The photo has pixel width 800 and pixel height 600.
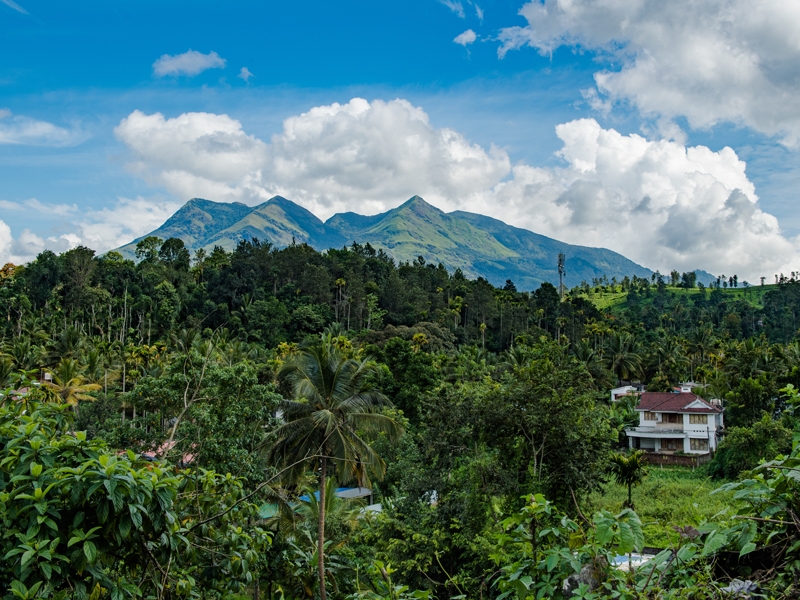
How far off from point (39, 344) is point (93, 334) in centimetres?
961

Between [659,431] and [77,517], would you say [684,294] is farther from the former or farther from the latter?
[77,517]

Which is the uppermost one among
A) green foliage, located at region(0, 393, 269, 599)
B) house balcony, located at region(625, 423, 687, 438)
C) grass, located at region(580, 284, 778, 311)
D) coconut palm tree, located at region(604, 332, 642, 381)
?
grass, located at region(580, 284, 778, 311)

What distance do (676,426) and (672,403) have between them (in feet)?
4.68

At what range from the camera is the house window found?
35000 millimetres

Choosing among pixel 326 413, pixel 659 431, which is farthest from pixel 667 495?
pixel 326 413

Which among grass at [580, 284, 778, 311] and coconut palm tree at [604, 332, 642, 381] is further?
grass at [580, 284, 778, 311]

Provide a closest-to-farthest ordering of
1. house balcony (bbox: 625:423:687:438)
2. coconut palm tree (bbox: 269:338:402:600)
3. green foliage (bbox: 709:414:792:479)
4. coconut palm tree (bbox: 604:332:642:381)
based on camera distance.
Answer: coconut palm tree (bbox: 269:338:402:600)
green foliage (bbox: 709:414:792:479)
house balcony (bbox: 625:423:687:438)
coconut palm tree (bbox: 604:332:642:381)

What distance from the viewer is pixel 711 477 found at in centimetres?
2900

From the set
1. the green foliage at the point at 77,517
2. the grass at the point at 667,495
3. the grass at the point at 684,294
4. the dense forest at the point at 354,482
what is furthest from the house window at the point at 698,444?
the grass at the point at 684,294

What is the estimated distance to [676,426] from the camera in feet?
117

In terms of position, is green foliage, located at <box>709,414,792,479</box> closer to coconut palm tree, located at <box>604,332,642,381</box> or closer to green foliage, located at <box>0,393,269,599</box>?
coconut palm tree, located at <box>604,332,642,381</box>

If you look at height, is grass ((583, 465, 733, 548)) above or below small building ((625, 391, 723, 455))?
below

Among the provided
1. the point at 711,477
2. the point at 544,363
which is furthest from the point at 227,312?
the point at 544,363

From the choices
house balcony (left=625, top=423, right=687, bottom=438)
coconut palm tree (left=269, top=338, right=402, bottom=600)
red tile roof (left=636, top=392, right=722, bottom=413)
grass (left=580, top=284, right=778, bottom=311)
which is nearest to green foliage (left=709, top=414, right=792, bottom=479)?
house balcony (left=625, top=423, right=687, bottom=438)
